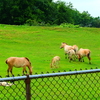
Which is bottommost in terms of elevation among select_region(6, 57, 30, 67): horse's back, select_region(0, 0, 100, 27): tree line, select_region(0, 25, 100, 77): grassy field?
select_region(0, 25, 100, 77): grassy field

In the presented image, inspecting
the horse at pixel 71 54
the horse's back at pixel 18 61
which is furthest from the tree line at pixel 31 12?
the horse's back at pixel 18 61

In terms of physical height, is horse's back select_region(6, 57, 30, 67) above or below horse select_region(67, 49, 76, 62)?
above


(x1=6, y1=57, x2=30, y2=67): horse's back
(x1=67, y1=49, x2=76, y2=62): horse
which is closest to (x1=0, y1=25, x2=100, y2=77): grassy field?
(x1=67, y1=49, x2=76, y2=62): horse

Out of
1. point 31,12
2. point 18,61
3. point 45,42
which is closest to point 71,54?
point 18,61

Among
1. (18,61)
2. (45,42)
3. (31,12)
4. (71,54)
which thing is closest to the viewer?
(18,61)

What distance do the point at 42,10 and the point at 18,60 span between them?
53467 mm

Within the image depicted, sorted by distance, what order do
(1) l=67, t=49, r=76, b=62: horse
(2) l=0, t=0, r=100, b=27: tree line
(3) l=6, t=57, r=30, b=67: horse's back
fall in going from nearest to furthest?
(3) l=6, t=57, r=30, b=67: horse's back, (1) l=67, t=49, r=76, b=62: horse, (2) l=0, t=0, r=100, b=27: tree line

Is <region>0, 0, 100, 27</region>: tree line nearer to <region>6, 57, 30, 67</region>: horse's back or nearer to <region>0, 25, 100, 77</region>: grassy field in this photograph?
<region>0, 25, 100, 77</region>: grassy field

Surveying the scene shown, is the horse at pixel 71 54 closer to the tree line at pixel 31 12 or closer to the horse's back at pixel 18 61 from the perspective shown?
the horse's back at pixel 18 61

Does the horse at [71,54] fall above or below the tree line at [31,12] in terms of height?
below

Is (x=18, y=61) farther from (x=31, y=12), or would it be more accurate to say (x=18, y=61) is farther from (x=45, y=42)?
(x=31, y=12)

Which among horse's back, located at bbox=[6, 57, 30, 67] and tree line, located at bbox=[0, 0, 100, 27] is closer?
horse's back, located at bbox=[6, 57, 30, 67]

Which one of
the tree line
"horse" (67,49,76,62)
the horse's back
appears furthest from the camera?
the tree line

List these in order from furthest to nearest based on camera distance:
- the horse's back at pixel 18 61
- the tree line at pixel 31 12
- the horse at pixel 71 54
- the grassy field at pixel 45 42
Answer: the tree line at pixel 31 12 → the grassy field at pixel 45 42 → the horse at pixel 71 54 → the horse's back at pixel 18 61
